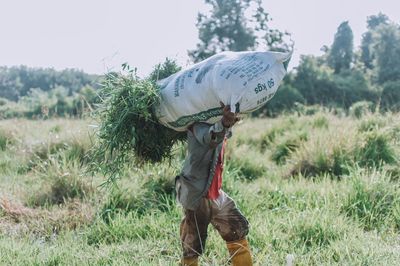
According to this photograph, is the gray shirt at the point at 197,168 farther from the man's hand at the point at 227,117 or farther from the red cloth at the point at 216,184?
the man's hand at the point at 227,117

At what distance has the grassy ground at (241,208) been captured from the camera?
358cm

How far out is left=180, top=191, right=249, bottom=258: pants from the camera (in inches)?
124

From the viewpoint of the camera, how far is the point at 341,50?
151ft

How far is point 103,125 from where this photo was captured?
10.4 feet

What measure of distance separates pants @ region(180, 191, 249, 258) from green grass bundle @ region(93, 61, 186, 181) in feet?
1.69

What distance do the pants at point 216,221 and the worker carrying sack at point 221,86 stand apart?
54cm

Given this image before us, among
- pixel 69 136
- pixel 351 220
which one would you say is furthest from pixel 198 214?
pixel 69 136

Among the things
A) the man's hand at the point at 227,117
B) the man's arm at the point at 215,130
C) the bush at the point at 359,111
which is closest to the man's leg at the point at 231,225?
the man's arm at the point at 215,130

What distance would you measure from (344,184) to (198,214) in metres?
2.41

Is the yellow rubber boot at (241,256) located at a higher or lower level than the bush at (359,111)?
higher

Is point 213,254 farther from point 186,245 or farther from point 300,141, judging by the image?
point 300,141

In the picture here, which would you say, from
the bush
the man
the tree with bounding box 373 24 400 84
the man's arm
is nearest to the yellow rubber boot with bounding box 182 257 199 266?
the man

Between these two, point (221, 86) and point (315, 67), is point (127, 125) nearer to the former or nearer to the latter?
point (221, 86)

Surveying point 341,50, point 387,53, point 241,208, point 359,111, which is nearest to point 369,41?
point 341,50
